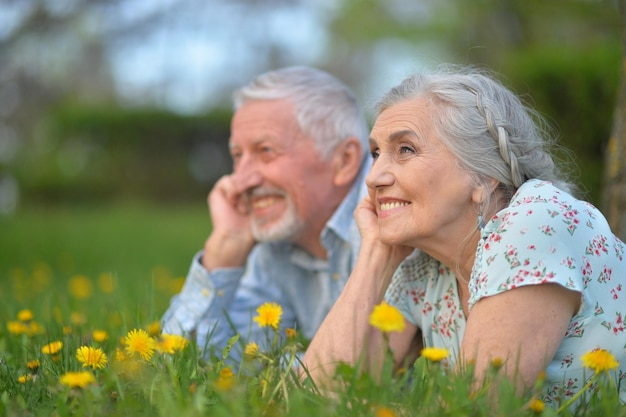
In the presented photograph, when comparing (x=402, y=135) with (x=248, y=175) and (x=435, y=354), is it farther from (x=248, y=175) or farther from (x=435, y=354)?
(x=248, y=175)

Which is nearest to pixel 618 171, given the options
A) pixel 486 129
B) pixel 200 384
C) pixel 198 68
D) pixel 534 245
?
pixel 486 129

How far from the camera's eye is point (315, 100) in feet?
12.0

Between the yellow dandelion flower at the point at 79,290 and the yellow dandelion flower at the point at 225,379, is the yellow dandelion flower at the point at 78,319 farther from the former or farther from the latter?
the yellow dandelion flower at the point at 225,379

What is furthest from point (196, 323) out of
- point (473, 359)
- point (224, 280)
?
point (473, 359)

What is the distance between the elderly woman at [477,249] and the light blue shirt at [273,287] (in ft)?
2.24

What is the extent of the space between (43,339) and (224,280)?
0.95 meters

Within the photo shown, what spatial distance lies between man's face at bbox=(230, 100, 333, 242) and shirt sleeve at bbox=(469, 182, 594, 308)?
1383 mm

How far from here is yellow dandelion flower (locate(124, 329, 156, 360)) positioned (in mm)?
2244

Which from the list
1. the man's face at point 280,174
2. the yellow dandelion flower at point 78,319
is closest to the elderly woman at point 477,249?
the man's face at point 280,174

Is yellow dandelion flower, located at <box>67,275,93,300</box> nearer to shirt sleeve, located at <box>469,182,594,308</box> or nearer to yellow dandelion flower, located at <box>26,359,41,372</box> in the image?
yellow dandelion flower, located at <box>26,359,41,372</box>

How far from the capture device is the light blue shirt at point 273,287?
3.50 meters

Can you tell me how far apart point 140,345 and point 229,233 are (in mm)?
1449

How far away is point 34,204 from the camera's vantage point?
13742mm

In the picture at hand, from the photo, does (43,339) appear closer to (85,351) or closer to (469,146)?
(85,351)
